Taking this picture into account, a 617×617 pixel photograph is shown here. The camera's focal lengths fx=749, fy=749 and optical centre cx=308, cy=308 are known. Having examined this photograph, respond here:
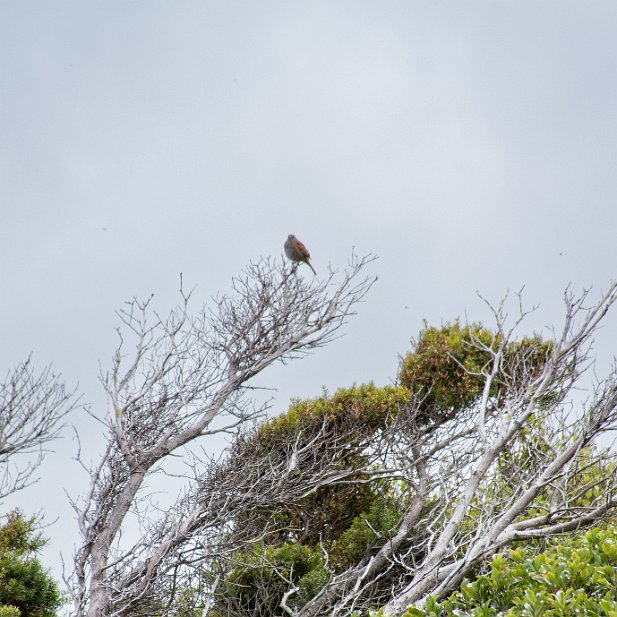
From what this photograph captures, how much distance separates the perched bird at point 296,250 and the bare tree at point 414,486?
250 centimetres

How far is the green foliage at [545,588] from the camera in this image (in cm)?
493

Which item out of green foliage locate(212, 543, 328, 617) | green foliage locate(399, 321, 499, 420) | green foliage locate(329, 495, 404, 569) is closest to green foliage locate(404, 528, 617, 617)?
green foliage locate(212, 543, 328, 617)

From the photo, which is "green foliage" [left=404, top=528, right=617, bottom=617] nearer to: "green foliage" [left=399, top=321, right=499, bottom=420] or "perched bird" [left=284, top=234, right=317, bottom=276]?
"perched bird" [left=284, top=234, right=317, bottom=276]

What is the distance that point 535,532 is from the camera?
8312mm

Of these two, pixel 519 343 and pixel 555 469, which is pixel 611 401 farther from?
pixel 519 343

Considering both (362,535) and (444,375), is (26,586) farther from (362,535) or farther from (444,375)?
(444,375)

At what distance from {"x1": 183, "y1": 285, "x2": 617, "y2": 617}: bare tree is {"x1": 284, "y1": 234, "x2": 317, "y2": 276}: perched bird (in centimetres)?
250

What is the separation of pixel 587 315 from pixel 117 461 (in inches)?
264

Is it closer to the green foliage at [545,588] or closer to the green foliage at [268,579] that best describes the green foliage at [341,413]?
the green foliage at [268,579]

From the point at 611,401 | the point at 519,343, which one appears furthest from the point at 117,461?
the point at 519,343

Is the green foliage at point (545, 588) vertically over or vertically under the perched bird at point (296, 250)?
under

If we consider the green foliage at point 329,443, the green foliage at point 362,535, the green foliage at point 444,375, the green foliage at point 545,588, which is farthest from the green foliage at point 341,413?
the green foliage at point 545,588

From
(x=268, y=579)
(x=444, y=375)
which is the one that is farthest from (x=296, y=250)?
(x=268, y=579)

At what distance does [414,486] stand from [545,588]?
19.4 ft
